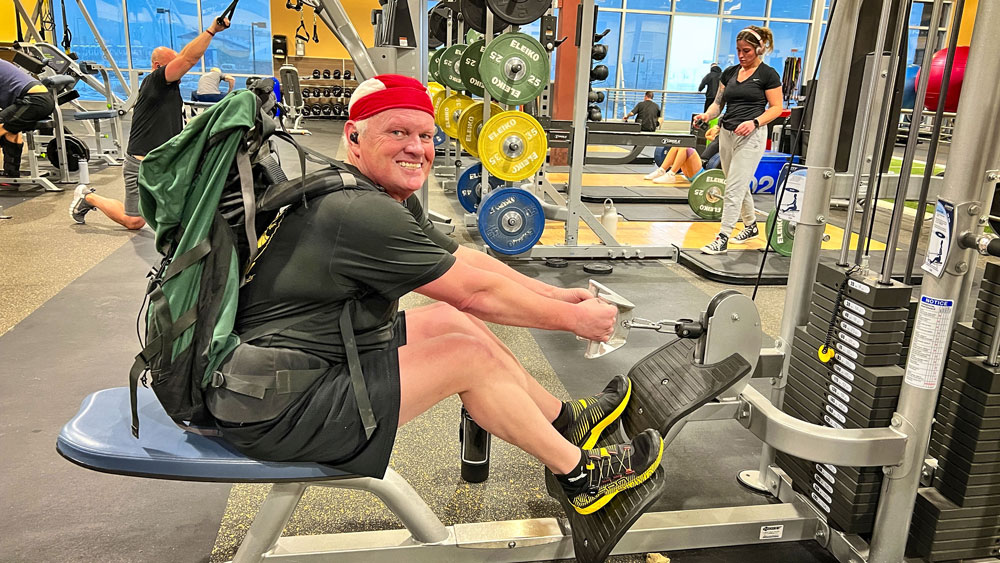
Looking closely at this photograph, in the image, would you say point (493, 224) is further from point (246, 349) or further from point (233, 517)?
point (246, 349)

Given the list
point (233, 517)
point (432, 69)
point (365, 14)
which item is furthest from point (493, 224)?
point (365, 14)

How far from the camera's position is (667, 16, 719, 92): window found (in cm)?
1379

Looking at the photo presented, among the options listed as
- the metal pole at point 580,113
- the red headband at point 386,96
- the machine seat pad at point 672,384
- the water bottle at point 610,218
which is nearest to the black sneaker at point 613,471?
the machine seat pad at point 672,384

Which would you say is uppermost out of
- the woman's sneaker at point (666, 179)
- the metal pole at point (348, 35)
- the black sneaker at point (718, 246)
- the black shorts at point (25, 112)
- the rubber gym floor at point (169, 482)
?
the metal pole at point (348, 35)

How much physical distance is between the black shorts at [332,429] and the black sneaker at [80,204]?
14.8ft

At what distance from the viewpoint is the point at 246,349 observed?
1383 millimetres

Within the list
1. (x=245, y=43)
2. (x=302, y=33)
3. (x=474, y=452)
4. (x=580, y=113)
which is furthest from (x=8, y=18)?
(x=474, y=452)

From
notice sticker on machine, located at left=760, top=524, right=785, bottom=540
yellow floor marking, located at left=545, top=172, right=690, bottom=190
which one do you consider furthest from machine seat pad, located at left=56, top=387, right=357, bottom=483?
yellow floor marking, located at left=545, top=172, right=690, bottom=190

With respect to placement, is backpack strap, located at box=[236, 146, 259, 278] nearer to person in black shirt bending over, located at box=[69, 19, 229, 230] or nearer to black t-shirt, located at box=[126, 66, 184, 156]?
person in black shirt bending over, located at box=[69, 19, 229, 230]

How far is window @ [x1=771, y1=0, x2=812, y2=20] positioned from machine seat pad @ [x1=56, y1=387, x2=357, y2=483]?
14.9 meters

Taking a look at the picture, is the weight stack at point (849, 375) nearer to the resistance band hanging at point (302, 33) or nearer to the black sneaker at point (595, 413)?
the black sneaker at point (595, 413)

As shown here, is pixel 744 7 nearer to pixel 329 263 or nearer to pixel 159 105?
pixel 159 105

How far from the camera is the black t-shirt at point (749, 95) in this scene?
4559 millimetres

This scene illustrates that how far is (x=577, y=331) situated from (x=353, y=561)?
80 cm
